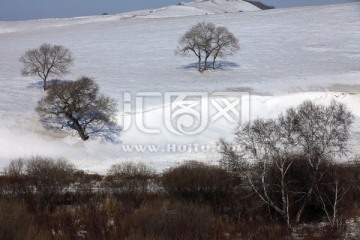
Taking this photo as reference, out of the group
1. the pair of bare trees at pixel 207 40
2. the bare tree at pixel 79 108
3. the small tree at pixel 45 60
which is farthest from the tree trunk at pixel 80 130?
the pair of bare trees at pixel 207 40

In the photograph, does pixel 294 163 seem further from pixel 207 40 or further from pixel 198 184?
pixel 207 40

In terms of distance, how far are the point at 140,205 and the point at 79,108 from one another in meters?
→ 15.3

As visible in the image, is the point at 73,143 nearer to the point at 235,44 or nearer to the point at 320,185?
the point at 320,185

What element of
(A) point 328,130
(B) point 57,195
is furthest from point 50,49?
(A) point 328,130

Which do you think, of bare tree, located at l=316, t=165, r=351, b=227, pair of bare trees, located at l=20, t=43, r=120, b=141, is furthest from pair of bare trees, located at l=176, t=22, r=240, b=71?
bare tree, located at l=316, t=165, r=351, b=227

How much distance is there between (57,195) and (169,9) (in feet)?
346

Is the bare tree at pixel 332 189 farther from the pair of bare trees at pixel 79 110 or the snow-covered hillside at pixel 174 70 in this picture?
the pair of bare trees at pixel 79 110

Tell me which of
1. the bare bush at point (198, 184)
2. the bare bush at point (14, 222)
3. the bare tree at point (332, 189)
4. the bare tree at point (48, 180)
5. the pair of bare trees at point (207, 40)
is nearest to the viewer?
the bare bush at point (14, 222)

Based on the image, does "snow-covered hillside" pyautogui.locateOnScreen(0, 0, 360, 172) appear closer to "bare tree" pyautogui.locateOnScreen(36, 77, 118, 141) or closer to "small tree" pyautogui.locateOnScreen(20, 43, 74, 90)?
"bare tree" pyautogui.locateOnScreen(36, 77, 118, 141)

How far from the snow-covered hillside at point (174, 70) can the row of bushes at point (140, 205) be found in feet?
16.3

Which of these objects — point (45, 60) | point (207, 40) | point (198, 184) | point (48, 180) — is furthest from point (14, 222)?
point (207, 40)

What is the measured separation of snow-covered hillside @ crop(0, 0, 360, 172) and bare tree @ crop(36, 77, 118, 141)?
1.42 meters

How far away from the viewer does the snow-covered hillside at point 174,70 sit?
32875 mm

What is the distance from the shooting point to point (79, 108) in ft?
111
